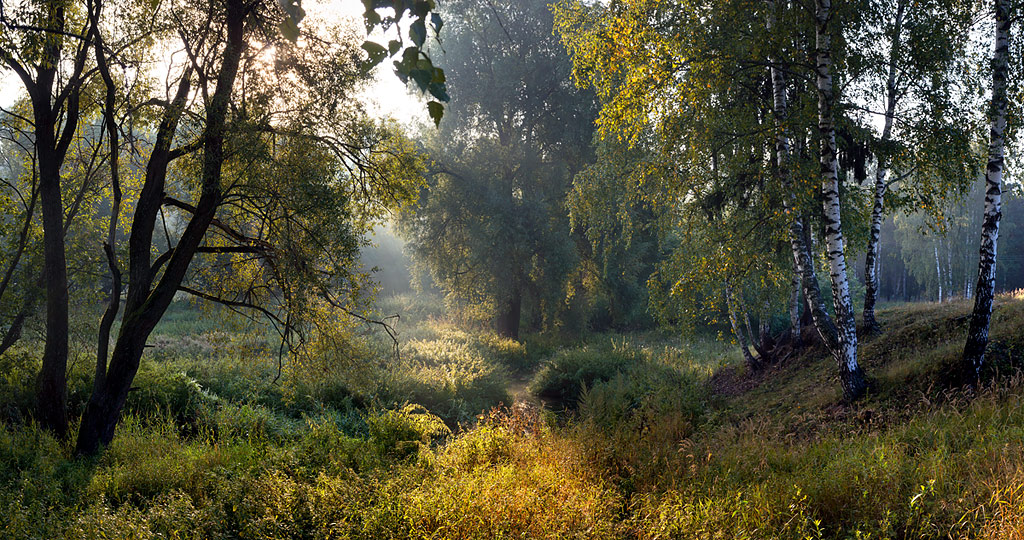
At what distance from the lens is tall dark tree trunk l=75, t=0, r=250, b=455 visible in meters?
7.09

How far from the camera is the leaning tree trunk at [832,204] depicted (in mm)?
7547

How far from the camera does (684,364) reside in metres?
14.9

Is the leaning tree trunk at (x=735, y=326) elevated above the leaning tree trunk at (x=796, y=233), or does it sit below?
below

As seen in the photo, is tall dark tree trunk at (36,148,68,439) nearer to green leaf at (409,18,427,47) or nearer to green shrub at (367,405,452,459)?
green shrub at (367,405,452,459)

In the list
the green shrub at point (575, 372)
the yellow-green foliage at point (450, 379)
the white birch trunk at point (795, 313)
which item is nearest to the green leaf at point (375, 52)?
the yellow-green foliage at point (450, 379)

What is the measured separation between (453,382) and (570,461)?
7.25m

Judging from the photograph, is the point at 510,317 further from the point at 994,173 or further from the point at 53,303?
the point at 994,173

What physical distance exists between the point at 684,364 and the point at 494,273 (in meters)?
8.26

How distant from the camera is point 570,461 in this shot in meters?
6.52

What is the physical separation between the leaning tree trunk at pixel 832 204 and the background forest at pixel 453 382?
42mm

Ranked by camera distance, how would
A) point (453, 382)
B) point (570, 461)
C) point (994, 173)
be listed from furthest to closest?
point (453, 382)
point (994, 173)
point (570, 461)

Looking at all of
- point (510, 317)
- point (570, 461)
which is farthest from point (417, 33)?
point (510, 317)

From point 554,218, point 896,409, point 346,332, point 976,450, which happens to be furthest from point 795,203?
point 554,218

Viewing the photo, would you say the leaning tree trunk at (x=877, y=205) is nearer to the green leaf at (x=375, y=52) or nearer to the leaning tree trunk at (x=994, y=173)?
the leaning tree trunk at (x=994, y=173)
